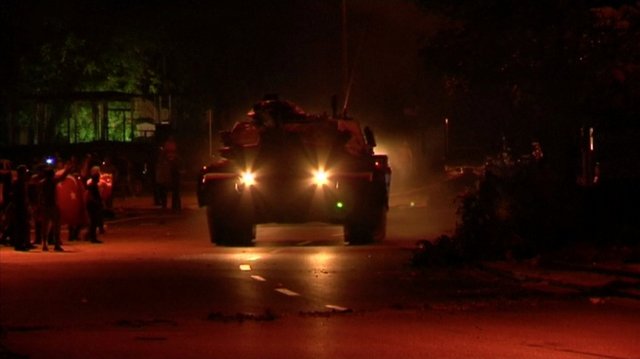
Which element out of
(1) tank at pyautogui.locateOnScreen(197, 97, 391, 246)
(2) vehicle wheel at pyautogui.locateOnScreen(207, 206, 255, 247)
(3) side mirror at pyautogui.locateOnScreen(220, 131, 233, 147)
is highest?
(3) side mirror at pyautogui.locateOnScreen(220, 131, 233, 147)

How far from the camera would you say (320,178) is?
970 inches

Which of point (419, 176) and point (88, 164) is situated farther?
point (419, 176)

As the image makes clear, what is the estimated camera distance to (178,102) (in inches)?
2494

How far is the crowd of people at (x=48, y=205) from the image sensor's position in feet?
82.4

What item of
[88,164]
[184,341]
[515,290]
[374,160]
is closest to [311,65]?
[88,164]

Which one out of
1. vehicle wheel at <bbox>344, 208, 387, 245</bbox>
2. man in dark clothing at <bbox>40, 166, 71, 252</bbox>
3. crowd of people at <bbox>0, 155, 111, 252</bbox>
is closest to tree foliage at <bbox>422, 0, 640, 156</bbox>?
vehicle wheel at <bbox>344, 208, 387, 245</bbox>

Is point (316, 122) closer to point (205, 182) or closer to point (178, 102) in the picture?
point (205, 182)

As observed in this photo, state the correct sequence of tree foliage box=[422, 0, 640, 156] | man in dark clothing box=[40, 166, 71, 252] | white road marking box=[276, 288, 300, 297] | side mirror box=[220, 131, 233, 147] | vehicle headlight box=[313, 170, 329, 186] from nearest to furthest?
white road marking box=[276, 288, 300, 297]
tree foliage box=[422, 0, 640, 156]
vehicle headlight box=[313, 170, 329, 186]
man in dark clothing box=[40, 166, 71, 252]
side mirror box=[220, 131, 233, 147]

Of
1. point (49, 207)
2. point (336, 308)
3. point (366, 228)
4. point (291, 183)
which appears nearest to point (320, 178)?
point (291, 183)

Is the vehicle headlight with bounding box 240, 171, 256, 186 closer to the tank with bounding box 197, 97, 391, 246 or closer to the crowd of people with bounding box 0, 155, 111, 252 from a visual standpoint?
the tank with bounding box 197, 97, 391, 246

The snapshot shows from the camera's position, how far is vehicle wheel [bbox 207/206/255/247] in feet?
82.6

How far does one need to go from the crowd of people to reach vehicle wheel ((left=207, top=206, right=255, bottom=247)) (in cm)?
→ 301

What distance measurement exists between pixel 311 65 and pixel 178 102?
7213 millimetres

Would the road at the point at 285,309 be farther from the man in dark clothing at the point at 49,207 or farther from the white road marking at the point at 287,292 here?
the man in dark clothing at the point at 49,207
